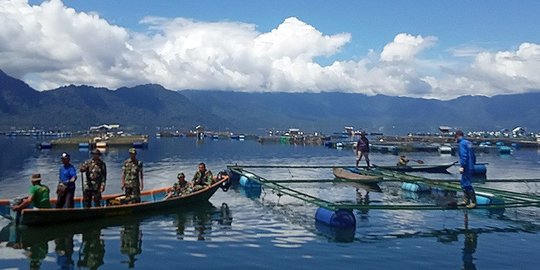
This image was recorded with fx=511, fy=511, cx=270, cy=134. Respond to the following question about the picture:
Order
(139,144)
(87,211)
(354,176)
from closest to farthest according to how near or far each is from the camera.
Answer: (87,211) < (354,176) < (139,144)

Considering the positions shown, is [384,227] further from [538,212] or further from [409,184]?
[409,184]

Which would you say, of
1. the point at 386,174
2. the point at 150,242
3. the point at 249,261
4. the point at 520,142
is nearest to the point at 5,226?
the point at 150,242

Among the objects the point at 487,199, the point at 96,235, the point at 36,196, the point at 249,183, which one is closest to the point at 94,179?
the point at 36,196

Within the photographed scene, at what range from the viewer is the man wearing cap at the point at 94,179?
19.5 meters

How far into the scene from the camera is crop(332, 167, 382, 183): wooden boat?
30.0m

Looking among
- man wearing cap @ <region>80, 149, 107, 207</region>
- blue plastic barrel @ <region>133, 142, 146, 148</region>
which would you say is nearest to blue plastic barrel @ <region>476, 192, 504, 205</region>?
man wearing cap @ <region>80, 149, 107, 207</region>

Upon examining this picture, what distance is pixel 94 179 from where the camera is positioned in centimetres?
1962

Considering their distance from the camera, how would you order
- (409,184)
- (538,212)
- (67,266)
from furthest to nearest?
(409,184) < (538,212) < (67,266)

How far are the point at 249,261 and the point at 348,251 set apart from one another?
328 centimetres

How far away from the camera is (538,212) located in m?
23.4

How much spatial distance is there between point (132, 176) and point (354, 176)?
1692 cm

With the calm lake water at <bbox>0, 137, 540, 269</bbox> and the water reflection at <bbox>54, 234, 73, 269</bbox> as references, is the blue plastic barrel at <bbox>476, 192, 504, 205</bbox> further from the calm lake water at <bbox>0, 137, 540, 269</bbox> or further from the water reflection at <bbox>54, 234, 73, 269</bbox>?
the water reflection at <bbox>54, 234, 73, 269</bbox>

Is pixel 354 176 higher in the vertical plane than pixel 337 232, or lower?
higher

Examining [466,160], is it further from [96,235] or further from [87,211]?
[87,211]
